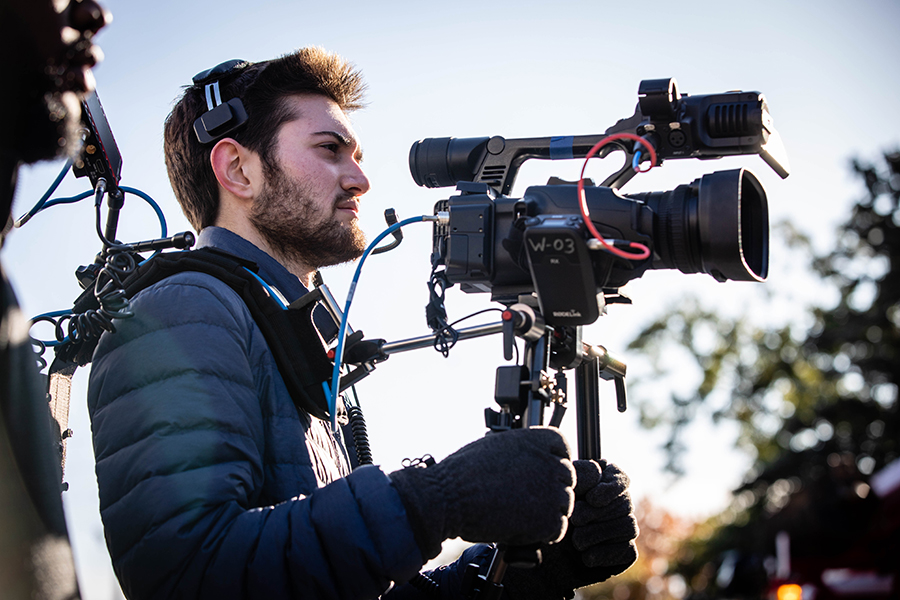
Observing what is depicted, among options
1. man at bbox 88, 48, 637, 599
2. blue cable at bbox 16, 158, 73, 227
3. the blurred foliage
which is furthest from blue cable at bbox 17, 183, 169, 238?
the blurred foliage

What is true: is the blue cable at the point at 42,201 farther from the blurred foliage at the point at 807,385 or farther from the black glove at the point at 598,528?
the blurred foliage at the point at 807,385

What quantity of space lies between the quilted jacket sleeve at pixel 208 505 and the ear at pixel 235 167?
92cm

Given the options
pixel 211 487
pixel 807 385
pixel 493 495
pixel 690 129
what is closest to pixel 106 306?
pixel 211 487

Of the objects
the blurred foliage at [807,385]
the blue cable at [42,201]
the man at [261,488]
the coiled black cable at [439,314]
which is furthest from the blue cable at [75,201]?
the blurred foliage at [807,385]

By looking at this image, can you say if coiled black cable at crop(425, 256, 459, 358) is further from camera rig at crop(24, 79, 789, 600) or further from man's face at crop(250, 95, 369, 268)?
man's face at crop(250, 95, 369, 268)

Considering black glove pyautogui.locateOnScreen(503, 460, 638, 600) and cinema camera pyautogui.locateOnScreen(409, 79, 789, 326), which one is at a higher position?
cinema camera pyautogui.locateOnScreen(409, 79, 789, 326)

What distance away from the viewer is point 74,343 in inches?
75.5

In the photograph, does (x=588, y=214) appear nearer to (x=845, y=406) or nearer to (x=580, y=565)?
(x=580, y=565)

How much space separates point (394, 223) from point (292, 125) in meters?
0.70

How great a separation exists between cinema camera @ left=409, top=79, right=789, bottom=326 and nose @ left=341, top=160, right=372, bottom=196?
0.51 metres

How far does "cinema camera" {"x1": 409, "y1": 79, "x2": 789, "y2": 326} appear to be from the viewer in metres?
1.82

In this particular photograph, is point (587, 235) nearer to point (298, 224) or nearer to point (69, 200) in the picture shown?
point (298, 224)

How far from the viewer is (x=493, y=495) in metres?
1.63

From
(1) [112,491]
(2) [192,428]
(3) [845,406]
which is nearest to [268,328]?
(2) [192,428]
